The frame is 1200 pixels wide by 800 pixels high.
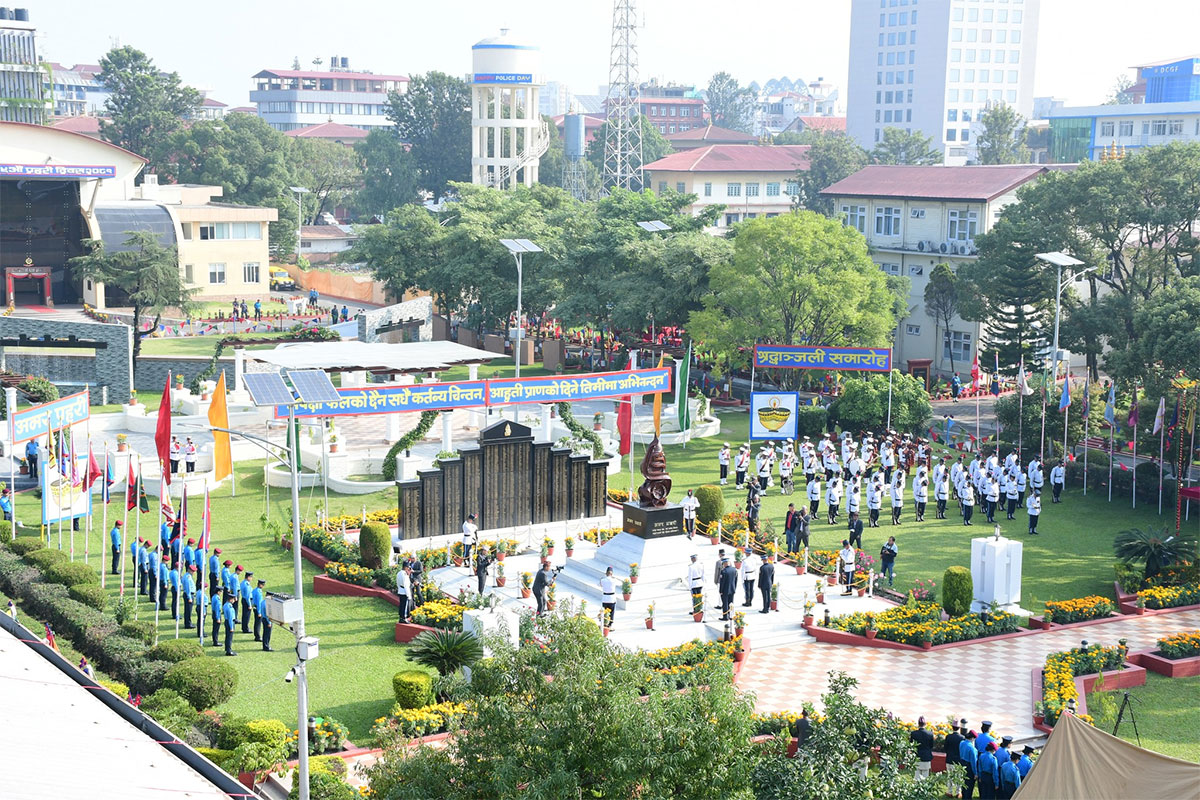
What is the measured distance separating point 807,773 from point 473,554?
1398 centimetres

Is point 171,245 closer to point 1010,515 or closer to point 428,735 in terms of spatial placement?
point 1010,515

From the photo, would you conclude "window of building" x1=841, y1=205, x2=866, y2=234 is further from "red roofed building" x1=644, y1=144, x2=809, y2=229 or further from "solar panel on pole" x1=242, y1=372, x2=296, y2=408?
"solar panel on pole" x1=242, y1=372, x2=296, y2=408

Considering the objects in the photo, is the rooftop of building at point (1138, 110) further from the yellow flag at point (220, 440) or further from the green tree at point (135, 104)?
the yellow flag at point (220, 440)

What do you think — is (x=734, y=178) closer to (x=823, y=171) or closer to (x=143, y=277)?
(x=823, y=171)

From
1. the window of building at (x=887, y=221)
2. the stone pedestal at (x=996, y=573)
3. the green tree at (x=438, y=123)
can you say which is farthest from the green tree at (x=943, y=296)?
the green tree at (x=438, y=123)

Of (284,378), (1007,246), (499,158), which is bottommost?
(284,378)

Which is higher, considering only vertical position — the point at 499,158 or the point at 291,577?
the point at 499,158

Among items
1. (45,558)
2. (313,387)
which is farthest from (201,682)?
(313,387)

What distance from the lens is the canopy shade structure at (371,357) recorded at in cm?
3662

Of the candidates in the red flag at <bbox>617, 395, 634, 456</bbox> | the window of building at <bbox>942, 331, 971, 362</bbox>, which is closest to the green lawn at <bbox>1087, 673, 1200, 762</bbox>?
the red flag at <bbox>617, 395, 634, 456</bbox>

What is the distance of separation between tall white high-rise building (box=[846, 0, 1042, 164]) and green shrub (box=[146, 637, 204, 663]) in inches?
3799

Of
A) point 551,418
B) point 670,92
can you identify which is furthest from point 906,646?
point 670,92

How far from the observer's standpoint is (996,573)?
24141 mm

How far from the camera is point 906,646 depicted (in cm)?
2250
